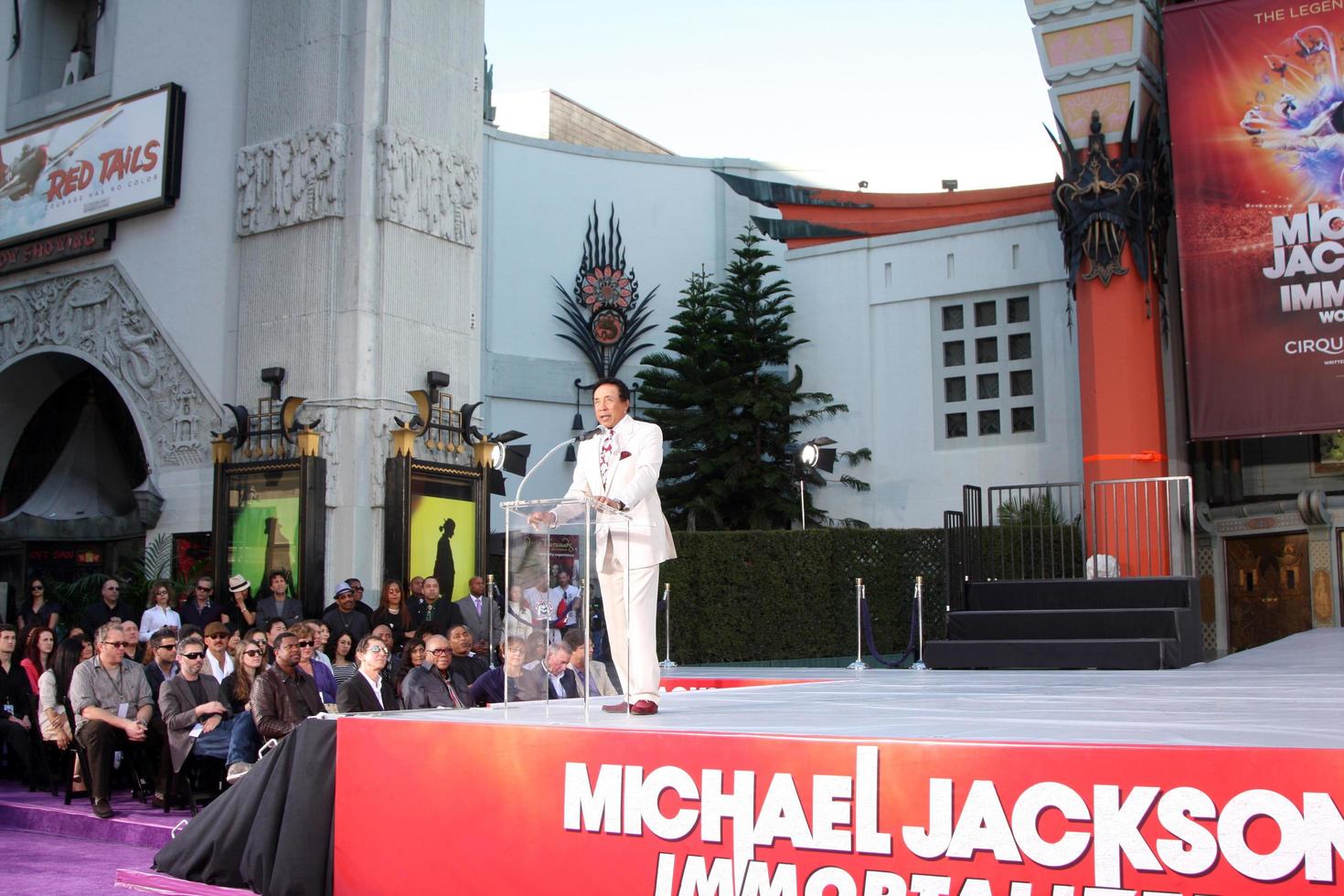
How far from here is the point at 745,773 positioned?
4.00 m

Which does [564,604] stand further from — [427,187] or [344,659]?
[427,187]

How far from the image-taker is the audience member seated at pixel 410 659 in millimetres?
7527

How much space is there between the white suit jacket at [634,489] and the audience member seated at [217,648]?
3.89 meters

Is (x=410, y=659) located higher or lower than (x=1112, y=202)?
lower

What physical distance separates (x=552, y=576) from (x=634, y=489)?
48cm

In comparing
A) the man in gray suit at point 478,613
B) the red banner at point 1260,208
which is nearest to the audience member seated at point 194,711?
the man in gray suit at point 478,613

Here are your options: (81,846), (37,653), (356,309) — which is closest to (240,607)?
(37,653)

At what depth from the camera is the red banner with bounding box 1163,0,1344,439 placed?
1420 cm

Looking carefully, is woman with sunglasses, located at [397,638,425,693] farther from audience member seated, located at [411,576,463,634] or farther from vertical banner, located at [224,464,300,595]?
vertical banner, located at [224,464,300,595]

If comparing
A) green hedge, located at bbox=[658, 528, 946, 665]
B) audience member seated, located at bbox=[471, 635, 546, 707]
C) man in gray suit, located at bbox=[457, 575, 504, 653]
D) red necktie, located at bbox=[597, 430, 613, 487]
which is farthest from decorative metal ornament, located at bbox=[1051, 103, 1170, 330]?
audience member seated, located at bbox=[471, 635, 546, 707]

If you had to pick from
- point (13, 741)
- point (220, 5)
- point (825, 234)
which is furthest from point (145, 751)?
point (825, 234)

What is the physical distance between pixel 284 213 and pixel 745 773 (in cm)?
1077

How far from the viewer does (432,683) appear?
6.54 metres

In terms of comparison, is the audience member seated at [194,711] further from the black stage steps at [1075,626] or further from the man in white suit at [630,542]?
the black stage steps at [1075,626]
